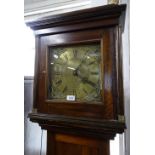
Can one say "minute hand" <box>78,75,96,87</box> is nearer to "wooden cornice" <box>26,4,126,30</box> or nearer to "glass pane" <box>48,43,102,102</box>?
"glass pane" <box>48,43,102,102</box>

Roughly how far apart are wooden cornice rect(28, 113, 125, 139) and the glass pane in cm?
10

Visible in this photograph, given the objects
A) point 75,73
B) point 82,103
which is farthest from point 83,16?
point 82,103

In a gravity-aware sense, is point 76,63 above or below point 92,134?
above

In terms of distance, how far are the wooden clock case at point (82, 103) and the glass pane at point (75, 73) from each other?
32mm

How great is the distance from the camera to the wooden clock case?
2.72 feet

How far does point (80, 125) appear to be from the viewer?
88 centimetres

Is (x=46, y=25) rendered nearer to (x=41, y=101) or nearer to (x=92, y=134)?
(x=41, y=101)

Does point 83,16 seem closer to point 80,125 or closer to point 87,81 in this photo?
point 87,81

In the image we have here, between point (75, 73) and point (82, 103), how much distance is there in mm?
149

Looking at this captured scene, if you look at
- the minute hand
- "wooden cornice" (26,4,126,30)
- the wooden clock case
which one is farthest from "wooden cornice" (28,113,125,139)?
"wooden cornice" (26,4,126,30)

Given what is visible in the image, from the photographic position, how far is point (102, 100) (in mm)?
855

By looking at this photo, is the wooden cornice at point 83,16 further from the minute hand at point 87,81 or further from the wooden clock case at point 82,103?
the minute hand at point 87,81
